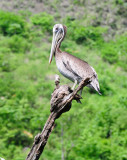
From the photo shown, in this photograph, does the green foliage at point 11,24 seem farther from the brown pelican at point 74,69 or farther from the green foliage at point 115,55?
the brown pelican at point 74,69

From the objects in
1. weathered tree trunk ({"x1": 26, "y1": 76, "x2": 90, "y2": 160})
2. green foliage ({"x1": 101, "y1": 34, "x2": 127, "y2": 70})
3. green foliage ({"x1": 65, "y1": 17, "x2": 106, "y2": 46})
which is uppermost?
green foliage ({"x1": 65, "y1": 17, "x2": 106, "y2": 46})

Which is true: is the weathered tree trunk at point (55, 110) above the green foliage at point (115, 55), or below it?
below

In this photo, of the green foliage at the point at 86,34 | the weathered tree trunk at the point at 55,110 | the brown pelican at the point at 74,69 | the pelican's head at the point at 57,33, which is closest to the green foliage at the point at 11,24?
the green foliage at the point at 86,34

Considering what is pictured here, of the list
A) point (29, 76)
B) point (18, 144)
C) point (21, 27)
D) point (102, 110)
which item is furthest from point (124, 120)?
point (21, 27)

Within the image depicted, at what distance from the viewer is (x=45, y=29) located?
16.4 metres

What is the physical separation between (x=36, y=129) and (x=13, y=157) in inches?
53.1

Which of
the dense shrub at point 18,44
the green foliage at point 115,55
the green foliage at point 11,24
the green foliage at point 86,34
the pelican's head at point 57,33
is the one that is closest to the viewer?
the pelican's head at point 57,33

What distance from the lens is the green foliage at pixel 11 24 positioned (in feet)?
49.4

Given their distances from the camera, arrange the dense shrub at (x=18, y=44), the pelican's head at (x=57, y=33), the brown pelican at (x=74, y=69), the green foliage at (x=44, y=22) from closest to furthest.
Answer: the brown pelican at (x=74, y=69)
the pelican's head at (x=57, y=33)
the dense shrub at (x=18, y=44)
the green foliage at (x=44, y=22)

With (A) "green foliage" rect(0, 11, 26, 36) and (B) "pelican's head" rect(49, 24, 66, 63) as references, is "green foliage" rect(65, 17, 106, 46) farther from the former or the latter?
(B) "pelican's head" rect(49, 24, 66, 63)

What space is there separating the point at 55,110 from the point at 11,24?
498 inches

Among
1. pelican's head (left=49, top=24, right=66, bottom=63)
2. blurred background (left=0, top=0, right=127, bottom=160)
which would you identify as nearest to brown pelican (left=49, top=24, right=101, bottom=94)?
pelican's head (left=49, top=24, right=66, bottom=63)

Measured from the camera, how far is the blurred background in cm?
839

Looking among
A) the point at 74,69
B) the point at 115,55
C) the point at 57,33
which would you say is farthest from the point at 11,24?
the point at 74,69
